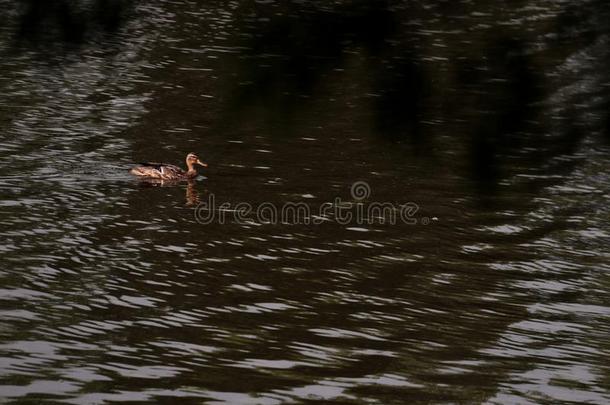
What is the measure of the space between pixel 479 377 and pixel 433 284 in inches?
99.4

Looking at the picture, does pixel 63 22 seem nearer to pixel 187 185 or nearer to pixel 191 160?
pixel 191 160

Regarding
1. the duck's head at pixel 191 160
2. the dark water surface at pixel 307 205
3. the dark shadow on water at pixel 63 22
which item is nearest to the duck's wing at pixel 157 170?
the dark water surface at pixel 307 205

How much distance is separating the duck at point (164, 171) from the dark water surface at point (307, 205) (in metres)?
0.18

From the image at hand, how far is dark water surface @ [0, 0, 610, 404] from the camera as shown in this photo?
1053 cm

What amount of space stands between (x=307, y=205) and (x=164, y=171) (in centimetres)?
209

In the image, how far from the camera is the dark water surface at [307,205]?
10531 millimetres

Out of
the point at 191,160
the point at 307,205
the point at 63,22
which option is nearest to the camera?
the point at 307,205

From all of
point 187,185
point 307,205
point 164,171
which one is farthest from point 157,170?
point 307,205

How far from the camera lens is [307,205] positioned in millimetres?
15625

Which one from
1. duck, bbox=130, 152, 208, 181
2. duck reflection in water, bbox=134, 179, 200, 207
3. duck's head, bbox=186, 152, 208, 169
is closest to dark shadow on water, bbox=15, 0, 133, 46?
duck's head, bbox=186, 152, 208, 169

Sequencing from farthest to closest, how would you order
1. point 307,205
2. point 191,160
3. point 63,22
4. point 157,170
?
1. point 63,22
2. point 191,160
3. point 157,170
4. point 307,205

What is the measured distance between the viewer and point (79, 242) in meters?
13.5

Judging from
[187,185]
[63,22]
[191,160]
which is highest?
[63,22]

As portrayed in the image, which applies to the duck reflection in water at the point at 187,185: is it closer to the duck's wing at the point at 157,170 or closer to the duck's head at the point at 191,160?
the duck's wing at the point at 157,170
